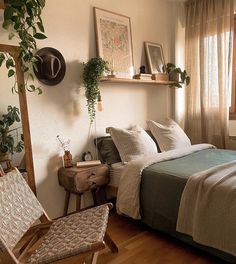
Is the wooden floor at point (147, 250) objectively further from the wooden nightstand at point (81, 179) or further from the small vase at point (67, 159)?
the small vase at point (67, 159)

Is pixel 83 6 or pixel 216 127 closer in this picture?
pixel 83 6

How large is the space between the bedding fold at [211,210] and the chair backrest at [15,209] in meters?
1.03

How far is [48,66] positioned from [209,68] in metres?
2.11

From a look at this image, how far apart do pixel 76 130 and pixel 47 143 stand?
0.35 m

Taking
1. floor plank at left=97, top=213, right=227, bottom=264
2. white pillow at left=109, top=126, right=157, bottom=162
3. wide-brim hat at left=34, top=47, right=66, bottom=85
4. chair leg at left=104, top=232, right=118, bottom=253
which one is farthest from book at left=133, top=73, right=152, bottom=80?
chair leg at left=104, top=232, right=118, bottom=253

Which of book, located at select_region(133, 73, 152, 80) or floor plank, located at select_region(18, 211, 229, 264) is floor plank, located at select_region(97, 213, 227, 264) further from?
book, located at select_region(133, 73, 152, 80)

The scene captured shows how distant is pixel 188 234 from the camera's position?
185 centimetres

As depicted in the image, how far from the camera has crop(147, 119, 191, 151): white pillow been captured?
292 cm

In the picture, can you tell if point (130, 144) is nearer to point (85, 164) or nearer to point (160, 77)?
point (85, 164)

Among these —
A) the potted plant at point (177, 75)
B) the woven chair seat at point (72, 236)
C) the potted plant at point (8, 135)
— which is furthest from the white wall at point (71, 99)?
the woven chair seat at point (72, 236)

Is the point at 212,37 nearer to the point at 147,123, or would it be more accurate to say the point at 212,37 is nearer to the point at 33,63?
the point at 147,123

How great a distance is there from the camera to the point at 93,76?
2559 millimetres

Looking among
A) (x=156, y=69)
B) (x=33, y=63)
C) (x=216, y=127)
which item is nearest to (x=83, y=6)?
(x=33, y=63)

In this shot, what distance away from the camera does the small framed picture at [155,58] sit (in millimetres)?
3320
